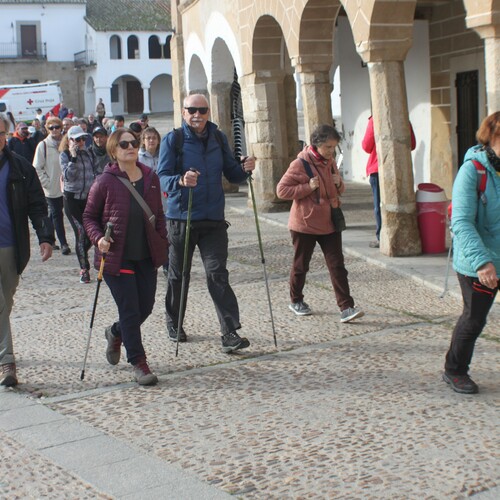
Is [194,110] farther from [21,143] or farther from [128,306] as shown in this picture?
[21,143]

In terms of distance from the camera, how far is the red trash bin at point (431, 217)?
32.9 ft

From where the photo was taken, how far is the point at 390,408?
529 cm

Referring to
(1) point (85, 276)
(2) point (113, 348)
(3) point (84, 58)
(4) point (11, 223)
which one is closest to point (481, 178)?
(2) point (113, 348)

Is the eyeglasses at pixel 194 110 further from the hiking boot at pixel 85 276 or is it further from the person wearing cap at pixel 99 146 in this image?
the hiking boot at pixel 85 276

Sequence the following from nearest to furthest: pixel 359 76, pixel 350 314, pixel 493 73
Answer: pixel 350 314 < pixel 493 73 < pixel 359 76

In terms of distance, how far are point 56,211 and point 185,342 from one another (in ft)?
16.6

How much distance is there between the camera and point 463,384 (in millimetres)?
5500

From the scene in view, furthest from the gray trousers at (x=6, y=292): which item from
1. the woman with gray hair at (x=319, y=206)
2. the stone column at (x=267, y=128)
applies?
the stone column at (x=267, y=128)

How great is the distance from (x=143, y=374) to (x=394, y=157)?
478cm

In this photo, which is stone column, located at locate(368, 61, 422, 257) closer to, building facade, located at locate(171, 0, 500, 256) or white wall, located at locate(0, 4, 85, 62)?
building facade, located at locate(171, 0, 500, 256)

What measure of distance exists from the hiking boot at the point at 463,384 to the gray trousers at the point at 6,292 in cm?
283

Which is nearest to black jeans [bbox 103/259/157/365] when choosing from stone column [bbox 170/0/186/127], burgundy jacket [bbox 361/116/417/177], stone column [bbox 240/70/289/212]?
burgundy jacket [bbox 361/116/417/177]

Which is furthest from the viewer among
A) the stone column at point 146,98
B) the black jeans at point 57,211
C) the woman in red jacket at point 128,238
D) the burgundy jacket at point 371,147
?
the stone column at point 146,98

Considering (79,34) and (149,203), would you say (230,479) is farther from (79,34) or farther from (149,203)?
(79,34)
